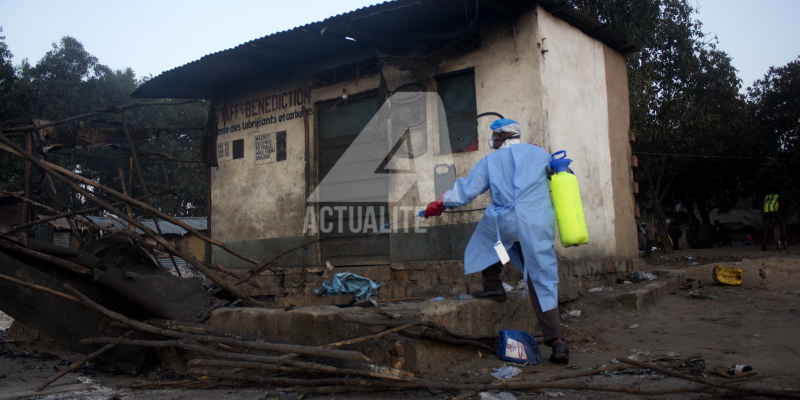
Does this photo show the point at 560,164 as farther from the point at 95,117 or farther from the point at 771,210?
the point at 95,117

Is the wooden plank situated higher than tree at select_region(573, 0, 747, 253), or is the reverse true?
tree at select_region(573, 0, 747, 253)

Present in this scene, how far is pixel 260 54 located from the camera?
7.46m

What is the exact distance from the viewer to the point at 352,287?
16.9 ft

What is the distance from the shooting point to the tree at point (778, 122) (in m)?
16.4

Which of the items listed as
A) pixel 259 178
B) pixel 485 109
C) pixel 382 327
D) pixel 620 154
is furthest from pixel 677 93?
pixel 382 327

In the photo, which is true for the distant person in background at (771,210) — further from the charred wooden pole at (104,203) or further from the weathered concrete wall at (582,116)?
the charred wooden pole at (104,203)

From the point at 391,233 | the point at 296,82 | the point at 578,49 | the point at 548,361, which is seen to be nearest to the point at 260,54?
the point at 296,82

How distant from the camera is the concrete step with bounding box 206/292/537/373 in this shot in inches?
131

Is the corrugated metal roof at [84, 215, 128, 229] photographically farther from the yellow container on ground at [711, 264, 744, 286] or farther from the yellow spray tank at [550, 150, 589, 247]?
the yellow container on ground at [711, 264, 744, 286]

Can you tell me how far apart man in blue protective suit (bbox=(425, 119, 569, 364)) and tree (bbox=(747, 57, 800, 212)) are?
15.9 meters

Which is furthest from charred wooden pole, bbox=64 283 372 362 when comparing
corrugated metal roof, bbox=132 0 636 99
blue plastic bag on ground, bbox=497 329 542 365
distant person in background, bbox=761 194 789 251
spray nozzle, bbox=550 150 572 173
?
distant person in background, bbox=761 194 789 251

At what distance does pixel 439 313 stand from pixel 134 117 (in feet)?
72.6

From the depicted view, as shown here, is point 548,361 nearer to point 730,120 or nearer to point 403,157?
point 403,157

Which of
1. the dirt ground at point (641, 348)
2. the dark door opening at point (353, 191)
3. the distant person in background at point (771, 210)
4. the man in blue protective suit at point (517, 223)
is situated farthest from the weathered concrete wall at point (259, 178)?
the distant person in background at point (771, 210)
